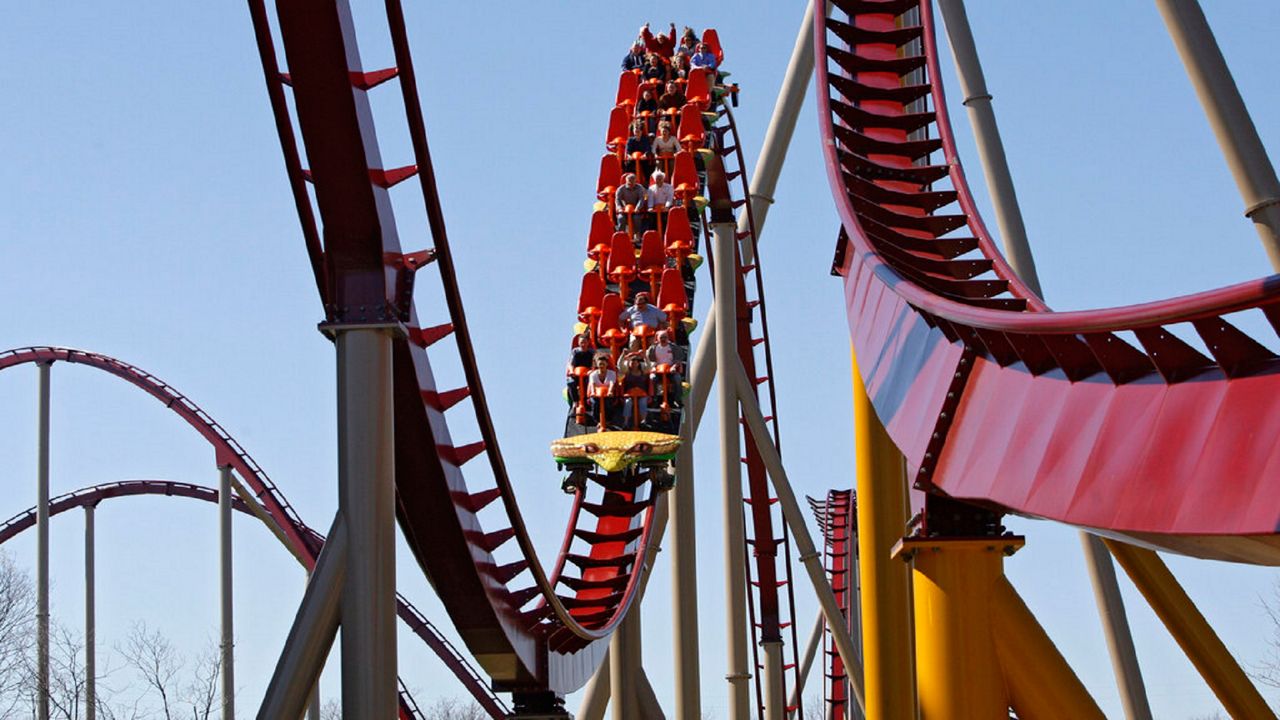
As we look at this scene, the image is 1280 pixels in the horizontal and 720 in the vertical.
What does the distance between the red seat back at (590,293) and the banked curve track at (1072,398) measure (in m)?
5.24

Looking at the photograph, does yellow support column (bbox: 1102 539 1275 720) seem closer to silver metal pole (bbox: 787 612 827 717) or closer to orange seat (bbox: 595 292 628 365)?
orange seat (bbox: 595 292 628 365)

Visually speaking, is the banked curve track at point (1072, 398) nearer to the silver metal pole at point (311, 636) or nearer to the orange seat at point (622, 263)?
the silver metal pole at point (311, 636)

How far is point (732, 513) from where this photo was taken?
33.3 feet

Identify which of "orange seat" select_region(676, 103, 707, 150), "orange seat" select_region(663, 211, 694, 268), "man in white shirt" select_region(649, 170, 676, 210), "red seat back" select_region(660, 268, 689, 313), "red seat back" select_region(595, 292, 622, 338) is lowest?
"red seat back" select_region(595, 292, 622, 338)

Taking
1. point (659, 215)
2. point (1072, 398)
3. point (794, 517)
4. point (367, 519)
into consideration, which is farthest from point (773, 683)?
point (1072, 398)

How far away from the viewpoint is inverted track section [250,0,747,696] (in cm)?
534

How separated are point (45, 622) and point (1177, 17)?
9.73m

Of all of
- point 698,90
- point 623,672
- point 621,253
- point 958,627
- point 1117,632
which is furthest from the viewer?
point 698,90

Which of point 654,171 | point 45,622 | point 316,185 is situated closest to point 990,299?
point 316,185

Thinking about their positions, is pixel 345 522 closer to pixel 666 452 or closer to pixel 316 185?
pixel 316 185

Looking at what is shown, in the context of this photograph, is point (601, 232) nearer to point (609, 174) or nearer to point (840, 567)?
point (609, 174)

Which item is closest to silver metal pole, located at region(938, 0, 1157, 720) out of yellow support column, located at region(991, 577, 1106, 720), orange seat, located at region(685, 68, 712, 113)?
orange seat, located at region(685, 68, 712, 113)

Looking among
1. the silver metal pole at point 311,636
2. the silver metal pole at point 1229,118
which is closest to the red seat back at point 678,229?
the silver metal pole at point 1229,118

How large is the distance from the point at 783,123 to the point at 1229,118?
488 cm
